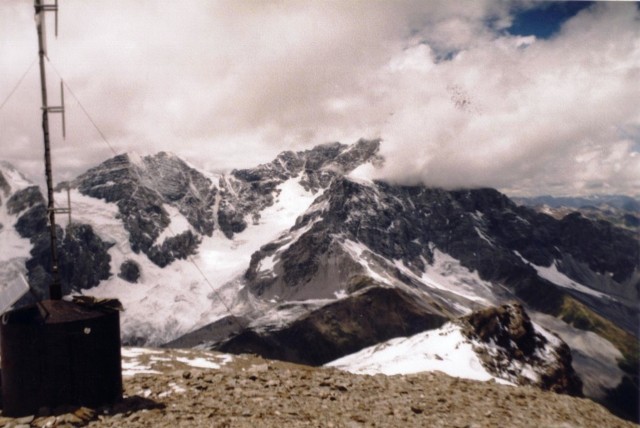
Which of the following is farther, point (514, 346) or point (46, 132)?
point (514, 346)

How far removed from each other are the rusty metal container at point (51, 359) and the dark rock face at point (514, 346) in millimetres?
44801

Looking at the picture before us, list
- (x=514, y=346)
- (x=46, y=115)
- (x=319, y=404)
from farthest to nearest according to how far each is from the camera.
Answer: (x=514, y=346)
(x=46, y=115)
(x=319, y=404)

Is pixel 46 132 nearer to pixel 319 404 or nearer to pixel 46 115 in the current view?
pixel 46 115

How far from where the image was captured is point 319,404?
48.7ft

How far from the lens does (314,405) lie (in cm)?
1473

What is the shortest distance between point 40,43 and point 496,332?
67316 mm

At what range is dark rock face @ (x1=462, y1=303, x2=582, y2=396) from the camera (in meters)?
58.7

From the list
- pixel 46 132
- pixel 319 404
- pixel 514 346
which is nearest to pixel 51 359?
pixel 46 132

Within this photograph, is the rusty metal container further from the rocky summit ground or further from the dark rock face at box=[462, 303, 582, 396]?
the dark rock face at box=[462, 303, 582, 396]

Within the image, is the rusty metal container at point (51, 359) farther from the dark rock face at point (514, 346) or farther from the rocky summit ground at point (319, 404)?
the dark rock face at point (514, 346)

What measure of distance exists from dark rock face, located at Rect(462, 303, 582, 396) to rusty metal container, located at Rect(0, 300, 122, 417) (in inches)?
1764

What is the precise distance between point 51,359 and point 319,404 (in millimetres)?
8380

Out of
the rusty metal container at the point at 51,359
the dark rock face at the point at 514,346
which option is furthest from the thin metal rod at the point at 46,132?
the dark rock face at the point at 514,346

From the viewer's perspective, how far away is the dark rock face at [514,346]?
58.7 metres
